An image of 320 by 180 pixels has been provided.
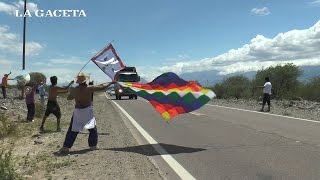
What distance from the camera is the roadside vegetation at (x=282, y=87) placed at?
4247 centimetres

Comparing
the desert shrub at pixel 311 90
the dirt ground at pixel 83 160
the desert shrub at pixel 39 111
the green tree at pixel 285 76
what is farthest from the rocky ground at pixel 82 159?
the green tree at pixel 285 76

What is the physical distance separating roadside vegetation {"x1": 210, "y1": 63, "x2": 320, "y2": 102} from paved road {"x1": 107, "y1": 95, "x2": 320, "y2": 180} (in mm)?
24791

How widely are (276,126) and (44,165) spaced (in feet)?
31.4

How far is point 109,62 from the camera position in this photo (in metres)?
12.9

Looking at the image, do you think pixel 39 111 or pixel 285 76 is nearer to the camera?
pixel 39 111

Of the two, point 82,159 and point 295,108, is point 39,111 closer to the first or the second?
point 82,159

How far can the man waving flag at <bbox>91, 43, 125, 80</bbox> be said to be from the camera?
12.4 m

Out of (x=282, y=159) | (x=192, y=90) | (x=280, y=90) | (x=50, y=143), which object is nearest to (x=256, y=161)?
(x=282, y=159)

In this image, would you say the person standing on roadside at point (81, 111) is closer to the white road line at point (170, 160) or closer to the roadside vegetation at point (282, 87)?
the white road line at point (170, 160)

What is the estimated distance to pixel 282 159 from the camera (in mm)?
10086

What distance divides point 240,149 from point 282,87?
38.9 meters

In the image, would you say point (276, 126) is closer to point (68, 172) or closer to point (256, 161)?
point (256, 161)

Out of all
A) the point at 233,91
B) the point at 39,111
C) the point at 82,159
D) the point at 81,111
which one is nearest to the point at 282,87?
the point at 233,91

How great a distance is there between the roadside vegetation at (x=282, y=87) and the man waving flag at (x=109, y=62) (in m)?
29.2
